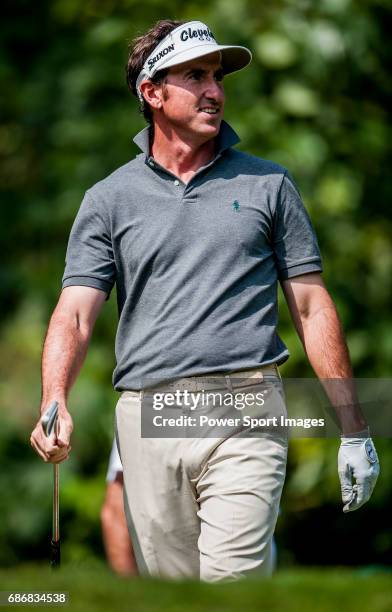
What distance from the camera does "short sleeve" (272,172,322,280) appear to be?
4.96 metres

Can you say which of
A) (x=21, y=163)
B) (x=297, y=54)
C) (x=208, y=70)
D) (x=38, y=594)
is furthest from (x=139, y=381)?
(x=21, y=163)

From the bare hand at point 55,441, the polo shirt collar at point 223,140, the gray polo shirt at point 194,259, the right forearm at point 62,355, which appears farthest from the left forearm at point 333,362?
the bare hand at point 55,441

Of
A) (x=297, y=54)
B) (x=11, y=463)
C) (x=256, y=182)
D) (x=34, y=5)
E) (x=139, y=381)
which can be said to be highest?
(x=34, y=5)

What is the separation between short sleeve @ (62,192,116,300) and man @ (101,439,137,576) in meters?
1.64

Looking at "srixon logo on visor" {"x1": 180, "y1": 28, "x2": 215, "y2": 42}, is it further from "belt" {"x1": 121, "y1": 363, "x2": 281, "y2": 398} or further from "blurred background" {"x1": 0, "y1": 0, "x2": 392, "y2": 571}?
"blurred background" {"x1": 0, "y1": 0, "x2": 392, "y2": 571}

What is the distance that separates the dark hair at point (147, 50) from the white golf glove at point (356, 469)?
4.82 ft

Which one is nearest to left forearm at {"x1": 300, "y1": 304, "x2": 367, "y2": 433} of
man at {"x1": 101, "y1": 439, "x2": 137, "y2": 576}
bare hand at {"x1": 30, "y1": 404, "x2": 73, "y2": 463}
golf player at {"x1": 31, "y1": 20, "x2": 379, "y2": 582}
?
golf player at {"x1": 31, "y1": 20, "x2": 379, "y2": 582}

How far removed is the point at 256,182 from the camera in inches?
195

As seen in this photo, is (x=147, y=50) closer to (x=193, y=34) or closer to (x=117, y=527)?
(x=193, y=34)

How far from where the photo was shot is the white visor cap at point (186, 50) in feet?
16.6

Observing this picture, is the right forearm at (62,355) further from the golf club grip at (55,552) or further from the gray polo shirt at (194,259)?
the golf club grip at (55,552)

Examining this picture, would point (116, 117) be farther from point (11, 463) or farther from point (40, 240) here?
point (11, 463)

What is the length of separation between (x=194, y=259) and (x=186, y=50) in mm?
781

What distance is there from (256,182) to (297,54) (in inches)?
183
